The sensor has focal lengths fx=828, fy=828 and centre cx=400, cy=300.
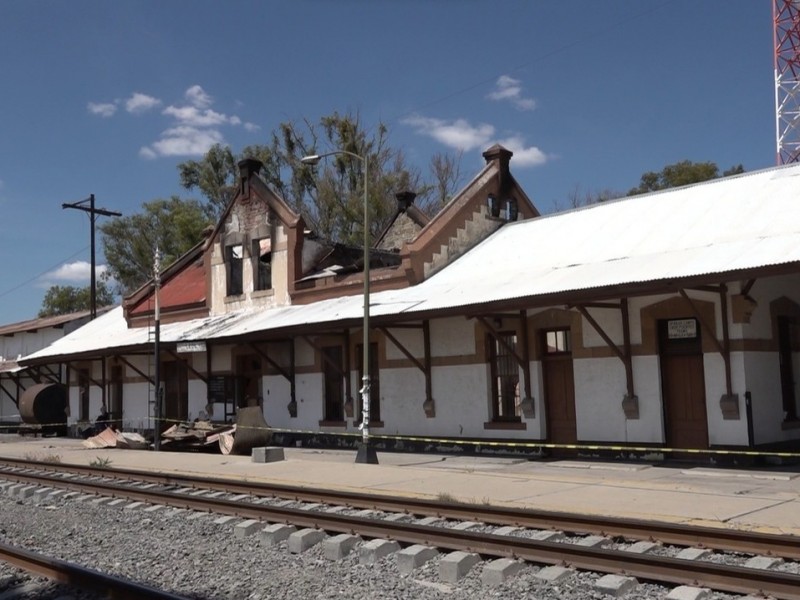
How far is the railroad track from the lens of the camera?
6.90 meters

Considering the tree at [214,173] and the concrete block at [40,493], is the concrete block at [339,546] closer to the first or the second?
the concrete block at [40,493]

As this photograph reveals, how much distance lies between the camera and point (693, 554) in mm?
7848

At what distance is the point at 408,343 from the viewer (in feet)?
70.5

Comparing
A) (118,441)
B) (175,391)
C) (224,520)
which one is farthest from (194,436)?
(224,520)

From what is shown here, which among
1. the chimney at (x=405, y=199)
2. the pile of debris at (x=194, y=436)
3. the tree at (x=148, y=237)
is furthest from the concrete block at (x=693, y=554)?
the tree at (x=148, y=237)

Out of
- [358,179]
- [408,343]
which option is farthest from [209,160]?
[408,343]

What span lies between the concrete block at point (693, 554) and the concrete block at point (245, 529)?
509 centimetres

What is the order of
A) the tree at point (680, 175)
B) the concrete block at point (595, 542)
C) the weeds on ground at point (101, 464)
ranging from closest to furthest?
the concrete block at point (595, 542), the weeds on ground at point (101, 464), the tree at point (680, 175)

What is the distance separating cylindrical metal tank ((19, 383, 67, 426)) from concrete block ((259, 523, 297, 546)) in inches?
1038

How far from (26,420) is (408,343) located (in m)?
20.4

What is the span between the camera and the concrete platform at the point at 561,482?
9953mm

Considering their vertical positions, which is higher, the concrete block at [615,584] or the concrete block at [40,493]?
the concrete block at [615,584]

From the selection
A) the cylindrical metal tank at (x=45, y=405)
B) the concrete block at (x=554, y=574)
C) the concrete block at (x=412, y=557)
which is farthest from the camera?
the cylindrical metal tank at (x=45, y=405)

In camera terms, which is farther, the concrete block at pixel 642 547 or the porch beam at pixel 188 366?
the porch beam at pixel 188 366
